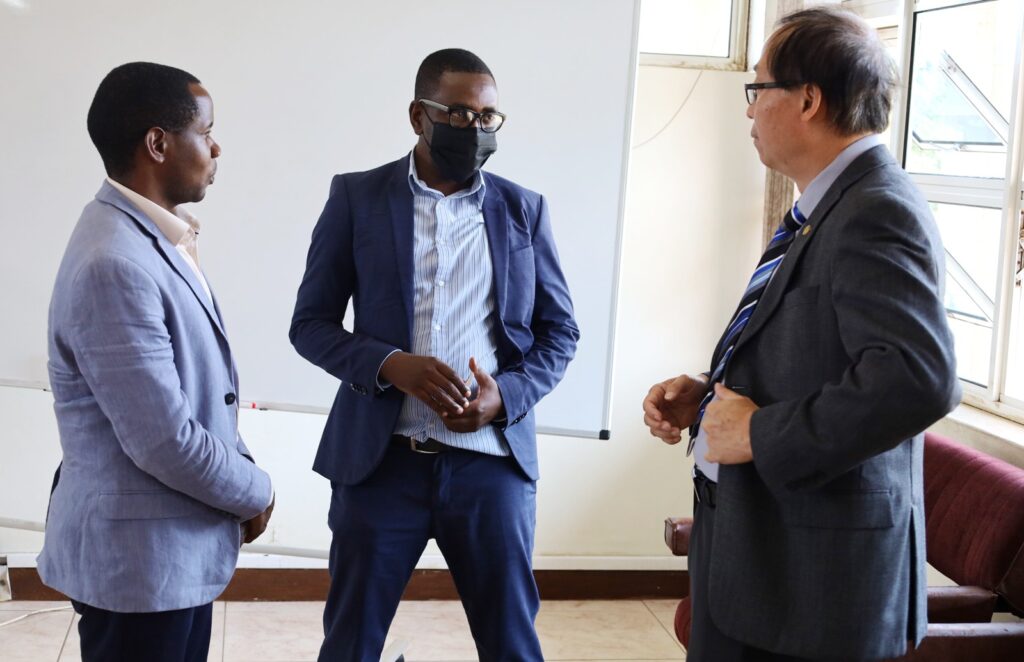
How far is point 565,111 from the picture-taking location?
266 centimetres

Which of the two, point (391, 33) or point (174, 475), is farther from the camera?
point (391, 33)

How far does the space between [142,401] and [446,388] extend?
560mm

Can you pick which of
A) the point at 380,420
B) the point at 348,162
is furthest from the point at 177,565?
the point at 348,162

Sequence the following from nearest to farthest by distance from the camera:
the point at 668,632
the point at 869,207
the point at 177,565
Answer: the point at 869,207 → the point at 177,565 → the point at 668,632

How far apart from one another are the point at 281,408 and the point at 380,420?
2.74 feet

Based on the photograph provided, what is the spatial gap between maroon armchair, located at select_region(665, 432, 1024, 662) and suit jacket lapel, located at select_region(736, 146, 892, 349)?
35.4 inches

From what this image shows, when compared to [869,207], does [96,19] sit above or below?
above

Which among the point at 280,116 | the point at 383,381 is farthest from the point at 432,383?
the point at 280,116

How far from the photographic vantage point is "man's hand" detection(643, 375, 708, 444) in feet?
5.80

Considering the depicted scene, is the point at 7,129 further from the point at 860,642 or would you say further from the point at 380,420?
the point at 860,642

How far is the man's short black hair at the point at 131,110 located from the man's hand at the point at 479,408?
685mm

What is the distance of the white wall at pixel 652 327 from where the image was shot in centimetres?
357

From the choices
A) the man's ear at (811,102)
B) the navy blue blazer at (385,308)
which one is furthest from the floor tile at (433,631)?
the man's ear at (811,102)

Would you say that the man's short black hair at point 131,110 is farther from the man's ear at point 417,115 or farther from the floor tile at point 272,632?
the floor tile at point 272,632
